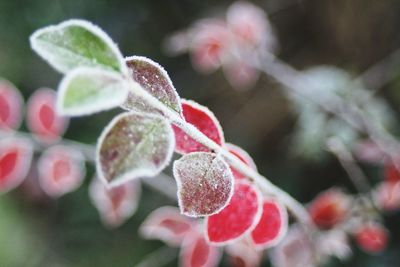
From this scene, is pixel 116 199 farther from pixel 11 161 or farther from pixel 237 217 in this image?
pixel 237 217

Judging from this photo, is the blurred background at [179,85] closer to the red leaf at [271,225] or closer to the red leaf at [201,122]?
the red leaf at [271,225]

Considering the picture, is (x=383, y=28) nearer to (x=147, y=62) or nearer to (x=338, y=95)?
(x=338, y=95)

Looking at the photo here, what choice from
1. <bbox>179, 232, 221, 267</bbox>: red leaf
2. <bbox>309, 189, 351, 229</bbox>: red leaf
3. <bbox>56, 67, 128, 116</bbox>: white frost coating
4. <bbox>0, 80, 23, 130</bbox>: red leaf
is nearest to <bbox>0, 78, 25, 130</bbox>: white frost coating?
<bbox>0, 80, 23, 130</bbox>: red leaf

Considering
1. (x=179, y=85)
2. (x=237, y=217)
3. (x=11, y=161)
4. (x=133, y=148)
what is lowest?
(x=179, y=85)

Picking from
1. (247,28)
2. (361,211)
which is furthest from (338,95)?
(361,211)

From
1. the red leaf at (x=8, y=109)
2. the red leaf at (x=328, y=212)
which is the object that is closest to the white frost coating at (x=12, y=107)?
the red leaf at (x=8, y=109)

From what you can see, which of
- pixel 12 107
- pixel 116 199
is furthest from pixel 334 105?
pixel 12 107
